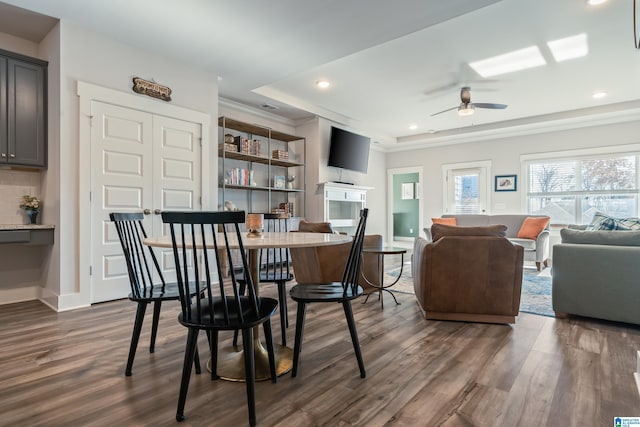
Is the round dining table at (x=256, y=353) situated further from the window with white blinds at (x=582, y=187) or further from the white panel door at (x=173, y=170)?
the window with white blinds at (x=582, y=187)

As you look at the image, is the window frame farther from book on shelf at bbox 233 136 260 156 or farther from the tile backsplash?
the tile backsplash

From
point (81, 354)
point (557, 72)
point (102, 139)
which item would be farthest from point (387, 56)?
point (81, 354)

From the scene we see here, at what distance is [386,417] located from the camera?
58.9 inches

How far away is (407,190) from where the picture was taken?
8867mm

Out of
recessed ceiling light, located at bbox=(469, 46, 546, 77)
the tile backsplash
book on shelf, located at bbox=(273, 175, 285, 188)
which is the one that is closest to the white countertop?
the tile backsplash

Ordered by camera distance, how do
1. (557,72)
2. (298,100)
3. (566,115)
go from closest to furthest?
(557,72), (298,100), (566,115)

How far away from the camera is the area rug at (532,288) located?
3.25 meters

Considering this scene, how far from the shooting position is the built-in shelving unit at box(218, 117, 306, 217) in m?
5.05

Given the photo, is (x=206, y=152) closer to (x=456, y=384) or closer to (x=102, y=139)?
(x=102, y=139)

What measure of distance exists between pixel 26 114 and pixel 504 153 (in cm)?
771

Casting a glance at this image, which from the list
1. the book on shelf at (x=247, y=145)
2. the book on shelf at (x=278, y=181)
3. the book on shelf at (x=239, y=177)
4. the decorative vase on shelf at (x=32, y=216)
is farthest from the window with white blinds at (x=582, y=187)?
the decorative vase on shelf at (x=32, y=216)

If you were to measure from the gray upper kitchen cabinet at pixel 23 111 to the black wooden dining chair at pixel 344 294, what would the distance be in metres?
3.05

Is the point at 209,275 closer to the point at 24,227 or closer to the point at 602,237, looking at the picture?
the point at 24,227

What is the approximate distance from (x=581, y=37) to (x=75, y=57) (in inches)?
195
